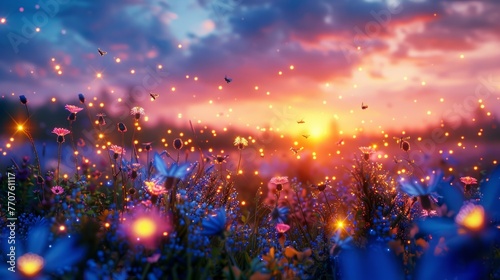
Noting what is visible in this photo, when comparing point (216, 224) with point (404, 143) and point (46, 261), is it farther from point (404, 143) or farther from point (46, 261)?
point (404, 143)

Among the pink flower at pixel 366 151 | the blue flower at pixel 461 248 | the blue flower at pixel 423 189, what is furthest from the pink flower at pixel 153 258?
the pink flower at pixel 366 151

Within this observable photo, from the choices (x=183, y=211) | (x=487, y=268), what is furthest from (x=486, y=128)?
(x=183, y=211)

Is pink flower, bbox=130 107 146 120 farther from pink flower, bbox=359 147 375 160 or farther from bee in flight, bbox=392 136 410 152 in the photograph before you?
bee in flight, bbox=392 136 410 152

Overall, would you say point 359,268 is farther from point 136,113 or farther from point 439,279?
point 136,113

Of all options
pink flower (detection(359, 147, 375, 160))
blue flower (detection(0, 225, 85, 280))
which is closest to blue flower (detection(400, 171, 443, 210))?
pink flower (detection(359, 147, 375, 160))

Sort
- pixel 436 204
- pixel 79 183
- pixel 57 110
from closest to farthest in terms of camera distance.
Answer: pixel 436 204
pixel 79 183
pixel 57 110
